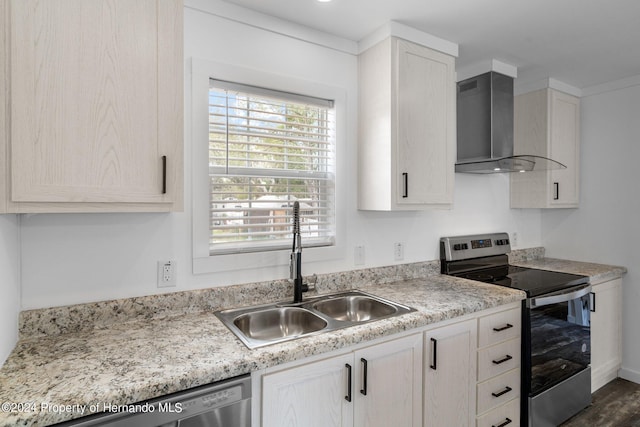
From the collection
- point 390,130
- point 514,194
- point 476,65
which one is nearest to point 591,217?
point 514,194

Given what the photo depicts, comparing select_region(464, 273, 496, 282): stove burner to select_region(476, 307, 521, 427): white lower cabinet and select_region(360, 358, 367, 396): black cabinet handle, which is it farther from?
select_region(360, 358, 367, 396): black cabinet handle

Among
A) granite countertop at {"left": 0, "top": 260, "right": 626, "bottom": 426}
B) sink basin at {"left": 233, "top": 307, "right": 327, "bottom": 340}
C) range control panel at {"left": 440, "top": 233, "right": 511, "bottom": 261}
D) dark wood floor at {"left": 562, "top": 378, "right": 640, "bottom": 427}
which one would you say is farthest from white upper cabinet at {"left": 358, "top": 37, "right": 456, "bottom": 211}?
dark wood floor at {"left": 562, "top": 378, "right": 640, "bottom": 427}

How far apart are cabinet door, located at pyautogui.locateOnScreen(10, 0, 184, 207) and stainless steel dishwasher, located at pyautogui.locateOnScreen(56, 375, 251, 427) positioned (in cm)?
66

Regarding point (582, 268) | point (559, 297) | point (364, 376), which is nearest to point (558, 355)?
point (559, 297)

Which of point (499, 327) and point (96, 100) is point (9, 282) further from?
point (499, 327)

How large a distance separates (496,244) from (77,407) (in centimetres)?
288

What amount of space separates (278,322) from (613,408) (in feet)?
8.33

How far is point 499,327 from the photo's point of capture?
197 cm

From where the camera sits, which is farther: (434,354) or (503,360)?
(503,360)

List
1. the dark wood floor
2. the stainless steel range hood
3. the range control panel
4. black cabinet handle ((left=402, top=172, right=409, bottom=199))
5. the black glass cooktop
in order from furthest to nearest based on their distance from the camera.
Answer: the range control panel
the stainless steel range hood
the dark wood floor
the black glass cooktop
black cabinet handle ((left=402, top=172, right=409, bottom=199))

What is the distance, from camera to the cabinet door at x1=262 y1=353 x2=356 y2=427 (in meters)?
1.26

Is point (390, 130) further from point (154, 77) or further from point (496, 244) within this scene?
point (496, 244)

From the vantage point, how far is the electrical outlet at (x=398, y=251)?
7.80 feet

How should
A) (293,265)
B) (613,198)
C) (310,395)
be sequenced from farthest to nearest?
1. (613,198)
2. (293,265)
3. (310,395)
